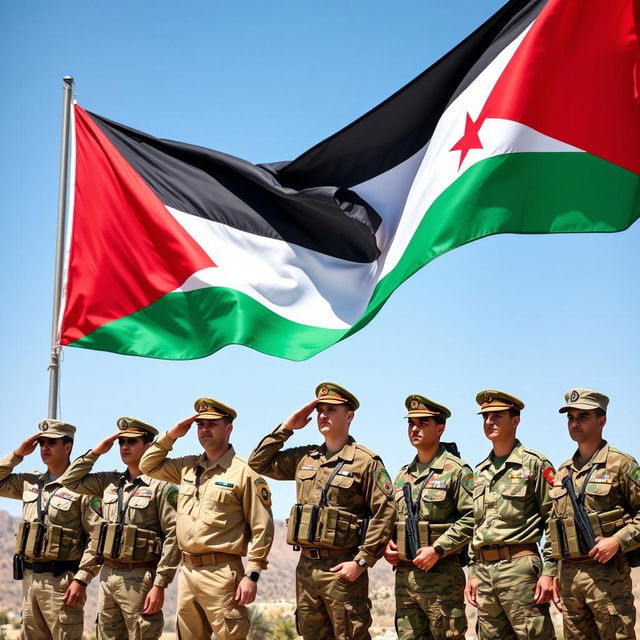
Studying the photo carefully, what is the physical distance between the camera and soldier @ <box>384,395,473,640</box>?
7.82 m

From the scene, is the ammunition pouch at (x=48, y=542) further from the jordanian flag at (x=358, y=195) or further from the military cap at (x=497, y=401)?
the military cap at (x=497, y=401)

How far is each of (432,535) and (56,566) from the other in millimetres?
3664

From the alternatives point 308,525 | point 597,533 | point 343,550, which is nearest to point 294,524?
point 308,525

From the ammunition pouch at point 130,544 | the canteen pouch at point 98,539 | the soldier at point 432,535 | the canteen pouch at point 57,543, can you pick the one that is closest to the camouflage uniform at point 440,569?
the soldier at point 432,535

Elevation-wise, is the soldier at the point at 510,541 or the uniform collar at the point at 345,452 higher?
the uniform collar at the point at 345,452

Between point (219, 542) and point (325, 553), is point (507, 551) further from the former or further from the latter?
point (219, 542)

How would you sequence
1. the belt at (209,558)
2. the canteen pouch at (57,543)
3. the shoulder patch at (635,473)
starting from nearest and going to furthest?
the shoulder patch at (635,473) → the belt at (209,558) → the canteen pouch at (57,543)

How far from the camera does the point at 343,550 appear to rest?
7891 millimetres

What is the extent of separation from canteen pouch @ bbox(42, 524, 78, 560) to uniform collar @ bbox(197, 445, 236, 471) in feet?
6.07

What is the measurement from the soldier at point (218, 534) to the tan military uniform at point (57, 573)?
148 cm

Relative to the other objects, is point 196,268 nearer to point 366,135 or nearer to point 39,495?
point 366,135

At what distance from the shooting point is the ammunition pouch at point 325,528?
7797 millimetres

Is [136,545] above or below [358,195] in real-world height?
below

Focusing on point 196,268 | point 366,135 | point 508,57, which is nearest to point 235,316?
point 196,268
